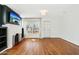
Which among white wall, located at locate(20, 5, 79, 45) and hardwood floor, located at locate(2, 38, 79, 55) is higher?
white wall, located at locate(20, 5, 79, 45)

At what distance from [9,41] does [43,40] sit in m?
1.54

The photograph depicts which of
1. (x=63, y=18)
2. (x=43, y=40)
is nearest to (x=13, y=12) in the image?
(x=43, y=40)

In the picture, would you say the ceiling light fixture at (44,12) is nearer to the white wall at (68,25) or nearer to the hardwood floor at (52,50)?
the white wall at (68,25)

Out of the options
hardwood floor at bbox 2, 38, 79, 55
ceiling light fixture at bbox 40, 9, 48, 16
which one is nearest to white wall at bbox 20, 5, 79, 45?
hardwood floor at bbox 2, 38, 79, 55

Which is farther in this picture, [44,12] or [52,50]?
[44,12]

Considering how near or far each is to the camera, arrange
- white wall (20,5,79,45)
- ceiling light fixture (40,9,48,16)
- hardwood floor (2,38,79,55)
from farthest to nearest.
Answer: ceiling light fixture (40,9,48,16)
white wall (20,5,79,45)
hardwood floor (2,38,79,55)

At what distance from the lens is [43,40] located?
5.61 meters

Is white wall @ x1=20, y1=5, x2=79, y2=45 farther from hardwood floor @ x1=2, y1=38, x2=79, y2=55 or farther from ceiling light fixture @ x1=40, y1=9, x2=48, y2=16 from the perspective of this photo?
ceiling light fixture @ x1=40, y1=9, x2=48, y2=16

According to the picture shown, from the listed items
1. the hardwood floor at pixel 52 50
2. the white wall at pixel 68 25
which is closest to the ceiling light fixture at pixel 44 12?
the white wall at pixel 68 25

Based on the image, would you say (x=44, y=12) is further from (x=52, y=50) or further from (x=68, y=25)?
(x=52, y=50)

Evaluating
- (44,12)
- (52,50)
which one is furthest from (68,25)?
(44,12)

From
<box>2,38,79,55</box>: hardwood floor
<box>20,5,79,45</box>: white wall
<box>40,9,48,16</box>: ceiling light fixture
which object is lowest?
<box>2,38,79,55</box>: hardwood floor

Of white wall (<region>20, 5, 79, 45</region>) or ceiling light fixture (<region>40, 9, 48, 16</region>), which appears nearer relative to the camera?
white wall (<region>20, 5, 79, 45</region>)

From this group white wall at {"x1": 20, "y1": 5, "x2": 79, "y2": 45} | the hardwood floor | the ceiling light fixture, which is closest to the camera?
the hardwood floor
